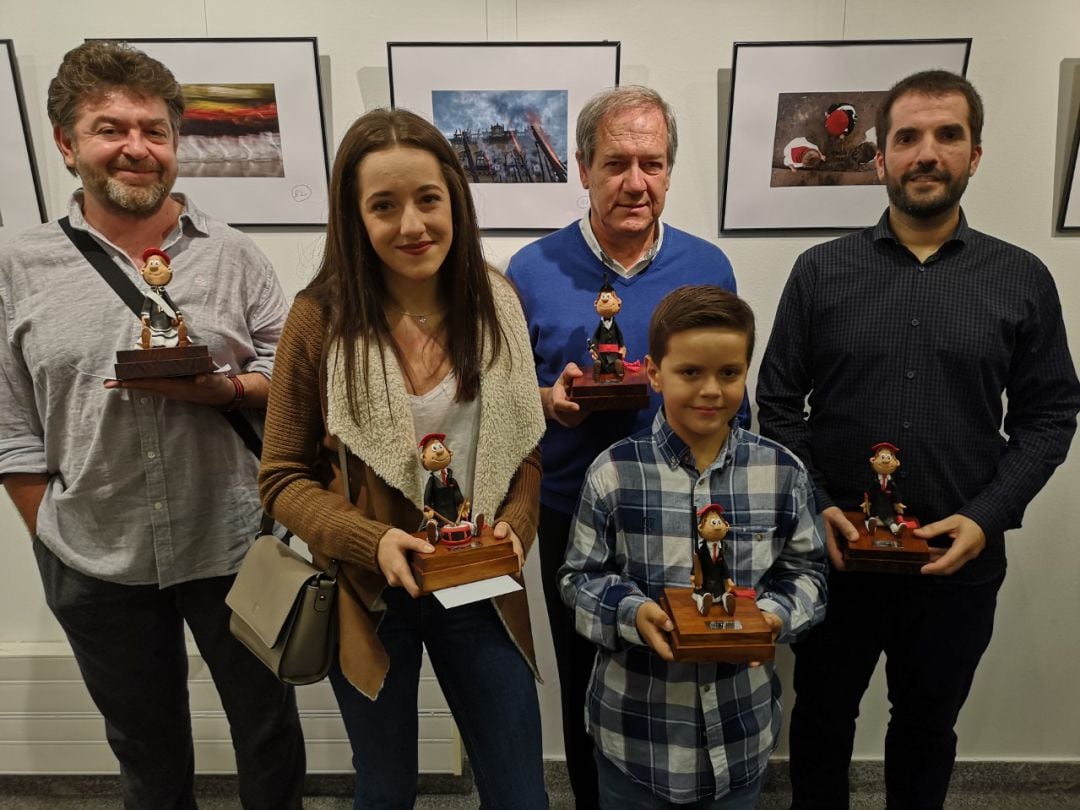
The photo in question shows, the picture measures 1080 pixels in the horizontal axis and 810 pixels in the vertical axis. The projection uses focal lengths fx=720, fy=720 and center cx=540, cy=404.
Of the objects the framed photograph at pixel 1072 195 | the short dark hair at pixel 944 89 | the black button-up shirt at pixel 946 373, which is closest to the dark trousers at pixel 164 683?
the black button-up shirt at pixel 946 373

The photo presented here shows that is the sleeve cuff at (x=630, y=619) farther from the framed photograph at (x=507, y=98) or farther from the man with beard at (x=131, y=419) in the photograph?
the framed photograph at (x=507, y=98)

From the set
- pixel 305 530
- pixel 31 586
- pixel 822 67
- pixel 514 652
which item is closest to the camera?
pixel 305 530

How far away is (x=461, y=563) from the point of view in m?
1.30

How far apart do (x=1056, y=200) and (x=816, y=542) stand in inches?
65.6

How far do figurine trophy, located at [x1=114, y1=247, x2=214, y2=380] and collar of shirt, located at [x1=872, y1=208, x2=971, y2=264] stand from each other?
162 centimetres

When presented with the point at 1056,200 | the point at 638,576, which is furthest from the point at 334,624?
the point at 1056,200

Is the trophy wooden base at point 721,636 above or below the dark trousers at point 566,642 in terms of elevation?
above

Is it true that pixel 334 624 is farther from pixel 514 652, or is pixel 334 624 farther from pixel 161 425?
pixel 161 425

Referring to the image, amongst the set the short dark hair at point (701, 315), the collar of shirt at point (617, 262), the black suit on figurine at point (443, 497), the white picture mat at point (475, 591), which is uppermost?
the collar of shirt at point (617, 262)

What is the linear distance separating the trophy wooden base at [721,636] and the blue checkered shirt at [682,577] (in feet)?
0.40

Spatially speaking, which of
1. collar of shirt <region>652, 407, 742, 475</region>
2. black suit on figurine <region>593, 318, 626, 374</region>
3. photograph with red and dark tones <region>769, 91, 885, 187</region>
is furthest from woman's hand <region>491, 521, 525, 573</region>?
photograph with red and dark tones <region>769, 91, 885, 187</region>

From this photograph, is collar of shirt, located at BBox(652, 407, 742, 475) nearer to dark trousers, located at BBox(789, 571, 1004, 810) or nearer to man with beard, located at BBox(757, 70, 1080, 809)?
man with beard, located at BBox(757, 70, 1080, 809)

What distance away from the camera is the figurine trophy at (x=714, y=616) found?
51.4 inches

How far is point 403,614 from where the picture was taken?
142 centimetres
